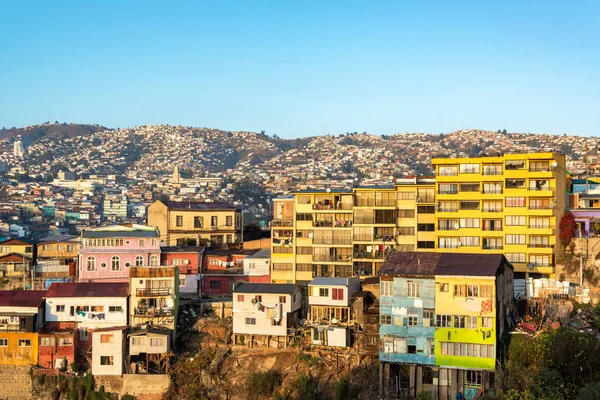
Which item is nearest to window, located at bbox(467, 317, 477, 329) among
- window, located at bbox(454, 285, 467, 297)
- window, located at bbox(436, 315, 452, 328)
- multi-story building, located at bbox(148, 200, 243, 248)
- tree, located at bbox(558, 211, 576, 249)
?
window, located at bbox(436, 315, 452, 328)

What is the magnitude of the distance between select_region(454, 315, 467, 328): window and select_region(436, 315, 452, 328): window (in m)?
0.29

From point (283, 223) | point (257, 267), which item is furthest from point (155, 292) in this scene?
point (283, 223)

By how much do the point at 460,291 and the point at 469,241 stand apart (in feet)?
37.1

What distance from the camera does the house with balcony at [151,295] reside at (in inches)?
1847

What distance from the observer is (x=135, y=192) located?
535ft

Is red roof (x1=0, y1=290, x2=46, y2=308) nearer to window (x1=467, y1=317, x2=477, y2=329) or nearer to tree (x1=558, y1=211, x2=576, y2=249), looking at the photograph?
window (x1=467, y1=317, x2=477, y2=329)

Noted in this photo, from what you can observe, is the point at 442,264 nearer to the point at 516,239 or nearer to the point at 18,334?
the point at 516,239

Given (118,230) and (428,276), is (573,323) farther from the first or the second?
(118,230)

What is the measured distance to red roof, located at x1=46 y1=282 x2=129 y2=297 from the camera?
4741 cm

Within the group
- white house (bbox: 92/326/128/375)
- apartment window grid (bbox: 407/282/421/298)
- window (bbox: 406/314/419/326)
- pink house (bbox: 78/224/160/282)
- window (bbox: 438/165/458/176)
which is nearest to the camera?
window (bbox: 406/314/419/326)

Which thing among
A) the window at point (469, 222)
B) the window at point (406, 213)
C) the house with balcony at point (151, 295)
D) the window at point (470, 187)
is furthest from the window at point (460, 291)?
the house with balcony at point (151, 295)

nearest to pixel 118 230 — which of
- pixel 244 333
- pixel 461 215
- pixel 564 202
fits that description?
pixel 244 333

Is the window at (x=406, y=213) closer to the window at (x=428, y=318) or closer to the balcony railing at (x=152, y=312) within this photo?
the window at (x=428, y=318)

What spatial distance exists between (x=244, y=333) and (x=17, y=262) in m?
20.9
